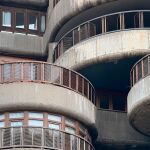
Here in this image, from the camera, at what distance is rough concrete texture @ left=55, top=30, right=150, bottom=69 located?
154 feet

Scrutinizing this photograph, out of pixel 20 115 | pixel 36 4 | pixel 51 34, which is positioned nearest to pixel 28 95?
pixel 20 115

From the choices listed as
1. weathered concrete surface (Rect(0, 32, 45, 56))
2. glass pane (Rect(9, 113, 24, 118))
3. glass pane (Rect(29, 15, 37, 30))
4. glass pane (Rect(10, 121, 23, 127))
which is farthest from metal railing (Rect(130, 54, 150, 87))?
glass pane (Rect(29, 15, 37, 30))

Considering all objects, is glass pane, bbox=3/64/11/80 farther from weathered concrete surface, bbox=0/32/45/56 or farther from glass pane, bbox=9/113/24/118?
weathered concrete surface, bbox=0/32/45/56

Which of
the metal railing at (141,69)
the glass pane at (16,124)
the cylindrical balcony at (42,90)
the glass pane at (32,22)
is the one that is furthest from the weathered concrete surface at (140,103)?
the glass pane at (32,22)

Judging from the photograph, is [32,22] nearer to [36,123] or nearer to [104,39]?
[104,39]

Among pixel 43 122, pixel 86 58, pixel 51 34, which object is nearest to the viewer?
pixel 43 122

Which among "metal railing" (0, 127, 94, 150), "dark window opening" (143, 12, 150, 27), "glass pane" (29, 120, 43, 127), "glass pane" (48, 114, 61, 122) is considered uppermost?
"dark window opening" (143, 12, 150, 27)

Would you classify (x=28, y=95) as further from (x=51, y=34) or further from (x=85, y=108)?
(x=51, y=34)

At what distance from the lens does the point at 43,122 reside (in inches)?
1711

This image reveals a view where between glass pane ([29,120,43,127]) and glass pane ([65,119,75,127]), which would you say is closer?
glass pane ([29,120,43,127])

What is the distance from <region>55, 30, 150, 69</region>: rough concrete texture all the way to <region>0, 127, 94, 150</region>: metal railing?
18.2 ft

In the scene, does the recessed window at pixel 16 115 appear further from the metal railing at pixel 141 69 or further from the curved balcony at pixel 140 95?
the metal railing at pixel 141 69

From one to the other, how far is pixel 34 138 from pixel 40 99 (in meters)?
2.18

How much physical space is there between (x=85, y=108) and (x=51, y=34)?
7622mm
